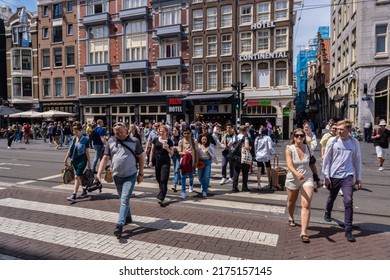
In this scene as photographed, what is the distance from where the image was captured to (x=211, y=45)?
28.1m

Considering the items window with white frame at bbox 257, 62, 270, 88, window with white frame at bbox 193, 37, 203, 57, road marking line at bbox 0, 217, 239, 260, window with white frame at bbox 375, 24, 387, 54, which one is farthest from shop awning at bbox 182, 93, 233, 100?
road marking line at bbox 0, 217, 239, 260

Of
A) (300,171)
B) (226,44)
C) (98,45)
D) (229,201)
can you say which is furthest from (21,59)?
(300,171)

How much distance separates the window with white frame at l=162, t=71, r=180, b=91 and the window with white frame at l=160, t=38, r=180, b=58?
1.63 metres

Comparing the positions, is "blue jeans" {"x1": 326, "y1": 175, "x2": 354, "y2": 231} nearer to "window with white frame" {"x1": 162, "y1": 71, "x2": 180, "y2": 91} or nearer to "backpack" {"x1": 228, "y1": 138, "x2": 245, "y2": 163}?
"backpack" {"x1": 228, "y1": 138, "x2": 245, "y2": 163}

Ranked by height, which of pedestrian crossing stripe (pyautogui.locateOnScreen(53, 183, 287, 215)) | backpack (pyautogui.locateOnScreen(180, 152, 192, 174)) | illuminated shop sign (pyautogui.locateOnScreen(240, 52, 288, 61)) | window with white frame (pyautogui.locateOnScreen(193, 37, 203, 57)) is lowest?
pedestrian crossing stripe (pyautogui.locateOnScreen(53, 183, 287, 215))

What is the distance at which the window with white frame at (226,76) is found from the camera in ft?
91.1

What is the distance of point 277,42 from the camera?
85.9ft

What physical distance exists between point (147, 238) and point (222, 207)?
6.95 ft

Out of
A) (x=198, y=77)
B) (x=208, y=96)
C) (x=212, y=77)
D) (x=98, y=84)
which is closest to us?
(x=208, y=96)

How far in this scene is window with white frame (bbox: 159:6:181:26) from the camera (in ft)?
95.1

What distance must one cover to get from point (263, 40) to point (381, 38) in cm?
845

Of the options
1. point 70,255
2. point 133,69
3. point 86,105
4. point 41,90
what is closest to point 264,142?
point 70,255

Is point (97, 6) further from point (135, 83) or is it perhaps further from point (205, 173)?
point (205, 173)
